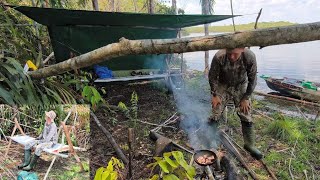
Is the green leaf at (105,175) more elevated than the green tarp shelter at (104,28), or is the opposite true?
the green tarp shelter at (104,28)

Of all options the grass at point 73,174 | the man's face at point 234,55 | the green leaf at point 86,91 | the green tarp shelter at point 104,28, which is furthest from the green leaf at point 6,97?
the green tarp shelter at point 104,28

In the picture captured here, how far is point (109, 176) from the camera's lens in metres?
1.45

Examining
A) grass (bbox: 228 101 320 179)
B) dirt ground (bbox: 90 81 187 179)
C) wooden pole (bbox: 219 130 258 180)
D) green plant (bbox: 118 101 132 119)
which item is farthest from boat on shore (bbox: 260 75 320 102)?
green plant (bbox: 118 101 132 119)

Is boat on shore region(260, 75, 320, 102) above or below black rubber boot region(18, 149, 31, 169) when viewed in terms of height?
below

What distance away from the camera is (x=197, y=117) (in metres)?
5.05

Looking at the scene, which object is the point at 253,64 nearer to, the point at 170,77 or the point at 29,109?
the point at 29,109

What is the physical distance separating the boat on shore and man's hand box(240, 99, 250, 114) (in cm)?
702

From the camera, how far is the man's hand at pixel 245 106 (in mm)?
3386

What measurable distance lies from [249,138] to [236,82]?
722 millimetres

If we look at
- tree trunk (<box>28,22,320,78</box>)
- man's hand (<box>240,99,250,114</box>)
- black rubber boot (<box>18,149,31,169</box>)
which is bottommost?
man's hand (<box>240,99,250,114</box>)

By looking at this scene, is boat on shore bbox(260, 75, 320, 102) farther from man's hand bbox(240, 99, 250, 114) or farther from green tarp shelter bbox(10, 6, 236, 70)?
man's hand bbox(240, 99, 250, 114)

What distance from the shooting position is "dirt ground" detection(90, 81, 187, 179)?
10.4 feet

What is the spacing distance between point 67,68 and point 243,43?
1519 mm

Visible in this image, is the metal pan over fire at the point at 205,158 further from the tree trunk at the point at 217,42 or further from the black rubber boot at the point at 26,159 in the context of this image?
the black rubber boot at the point at 26,159
